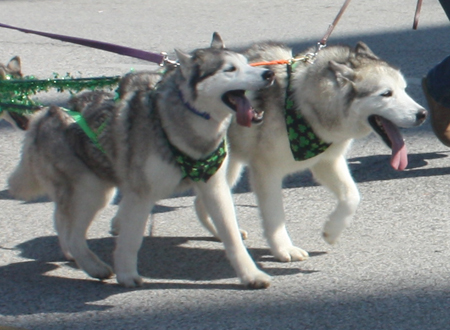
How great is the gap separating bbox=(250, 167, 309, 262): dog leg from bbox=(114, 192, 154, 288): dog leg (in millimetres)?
720

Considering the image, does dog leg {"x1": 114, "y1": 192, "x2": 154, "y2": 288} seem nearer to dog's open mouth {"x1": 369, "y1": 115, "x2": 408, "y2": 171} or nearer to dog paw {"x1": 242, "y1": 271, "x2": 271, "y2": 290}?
dog paw {"x1": 242, "y1": 271, "x2": 271, "y2": 290}

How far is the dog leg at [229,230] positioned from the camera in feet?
13.2

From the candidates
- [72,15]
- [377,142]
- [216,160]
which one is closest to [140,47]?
[72,15]

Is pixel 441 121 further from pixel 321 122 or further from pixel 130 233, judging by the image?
pixel 130 233

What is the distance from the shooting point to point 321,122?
4.32 meters

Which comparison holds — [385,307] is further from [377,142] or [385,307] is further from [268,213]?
[377,142]

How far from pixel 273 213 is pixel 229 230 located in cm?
45

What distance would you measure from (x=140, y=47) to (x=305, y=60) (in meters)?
5.42

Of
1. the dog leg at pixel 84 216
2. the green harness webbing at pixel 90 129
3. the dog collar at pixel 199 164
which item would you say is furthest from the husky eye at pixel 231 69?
the dog leg at pixel 84 216

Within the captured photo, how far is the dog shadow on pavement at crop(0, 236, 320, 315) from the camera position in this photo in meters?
4.04

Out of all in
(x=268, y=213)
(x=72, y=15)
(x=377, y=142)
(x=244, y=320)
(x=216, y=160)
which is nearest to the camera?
(x=244, y=320)

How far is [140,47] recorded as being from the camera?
31.6 ft

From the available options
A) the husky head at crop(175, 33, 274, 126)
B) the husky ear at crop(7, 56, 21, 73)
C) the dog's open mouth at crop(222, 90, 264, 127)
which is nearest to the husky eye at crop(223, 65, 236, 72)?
the husky head at crop(175, 33, 274, 126)

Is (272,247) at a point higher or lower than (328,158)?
lower
